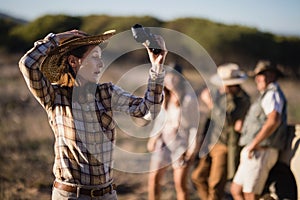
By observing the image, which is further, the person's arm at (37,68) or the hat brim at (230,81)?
the hat brim at (230,81)

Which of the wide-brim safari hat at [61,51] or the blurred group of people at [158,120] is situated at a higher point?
the wide-brim safari hat at [61,51]

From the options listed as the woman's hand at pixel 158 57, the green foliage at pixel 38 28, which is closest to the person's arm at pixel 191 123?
the woman's hand at pixel 158 57

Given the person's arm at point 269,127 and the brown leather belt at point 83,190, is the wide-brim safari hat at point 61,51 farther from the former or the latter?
the person's arm at point 269,127

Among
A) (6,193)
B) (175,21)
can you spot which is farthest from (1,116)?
(175,21)

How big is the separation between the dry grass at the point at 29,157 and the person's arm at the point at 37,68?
388 cm

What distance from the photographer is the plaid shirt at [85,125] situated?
3.01 m

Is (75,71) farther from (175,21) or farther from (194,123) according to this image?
(175,21)

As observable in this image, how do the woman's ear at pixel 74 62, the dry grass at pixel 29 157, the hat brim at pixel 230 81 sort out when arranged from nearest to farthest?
the woman's ear at pixel 74 62 → the hat brim at pixel 230 81 → the dry grass at pixel 29 157

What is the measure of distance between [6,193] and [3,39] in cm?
2692

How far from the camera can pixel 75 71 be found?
313 cm

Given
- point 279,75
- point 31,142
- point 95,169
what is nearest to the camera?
point 95,169

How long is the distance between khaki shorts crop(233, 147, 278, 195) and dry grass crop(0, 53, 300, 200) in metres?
1.69

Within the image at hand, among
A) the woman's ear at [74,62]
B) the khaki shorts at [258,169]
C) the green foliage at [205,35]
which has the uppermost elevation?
the green foliage at [205,35]

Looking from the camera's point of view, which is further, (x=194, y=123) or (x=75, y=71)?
(x=194, y=123)
